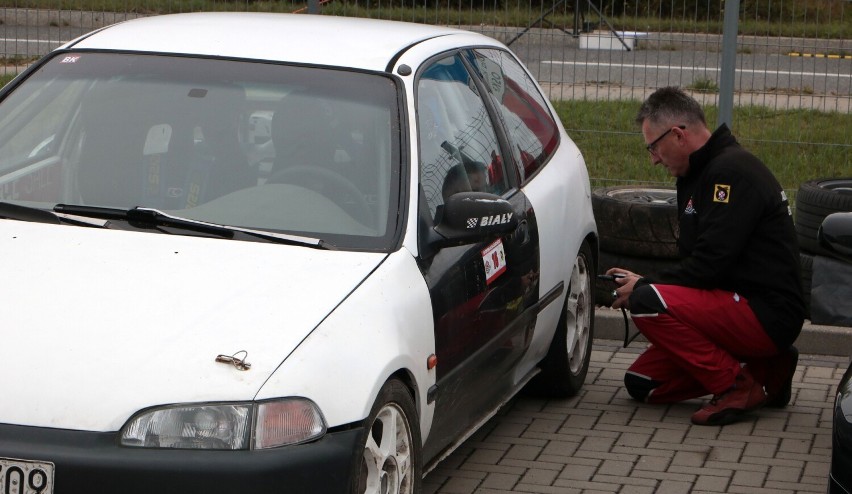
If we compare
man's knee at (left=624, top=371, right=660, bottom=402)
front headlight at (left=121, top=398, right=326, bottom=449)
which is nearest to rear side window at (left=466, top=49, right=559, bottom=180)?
man's knee at (left=624, top=371, right=660, bottom=402)

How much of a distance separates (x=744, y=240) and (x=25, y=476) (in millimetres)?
3416

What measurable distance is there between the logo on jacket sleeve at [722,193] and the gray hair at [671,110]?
0.33m

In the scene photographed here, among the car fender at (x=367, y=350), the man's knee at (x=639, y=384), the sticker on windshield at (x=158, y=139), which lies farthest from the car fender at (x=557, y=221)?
the sticker on windshield at (x=158, y=139)

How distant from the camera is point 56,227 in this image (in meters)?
4.32

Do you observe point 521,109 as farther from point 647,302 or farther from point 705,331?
point 705,331

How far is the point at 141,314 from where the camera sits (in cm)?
372

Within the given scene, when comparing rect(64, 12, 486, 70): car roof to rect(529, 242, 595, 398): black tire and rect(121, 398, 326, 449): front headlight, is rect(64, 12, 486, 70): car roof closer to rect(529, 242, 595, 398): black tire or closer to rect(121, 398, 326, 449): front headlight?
rect(529, 242, 595, 398): black tire

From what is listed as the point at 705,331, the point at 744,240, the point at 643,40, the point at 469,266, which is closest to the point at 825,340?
the point at 705,331

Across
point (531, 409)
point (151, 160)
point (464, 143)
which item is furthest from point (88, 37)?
point (531, 409)

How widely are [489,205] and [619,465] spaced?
1.49 metres

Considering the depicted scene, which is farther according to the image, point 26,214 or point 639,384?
point 639,384

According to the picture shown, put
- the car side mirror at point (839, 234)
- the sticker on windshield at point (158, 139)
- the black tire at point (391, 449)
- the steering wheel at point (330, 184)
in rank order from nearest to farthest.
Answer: the black tire at point (391, 449) < the steering wheel at point (330, 184) < the sticker on windshield at point (158, 139) < the car side mirror at point (839, 234)

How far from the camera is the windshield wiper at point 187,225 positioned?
4.27 m

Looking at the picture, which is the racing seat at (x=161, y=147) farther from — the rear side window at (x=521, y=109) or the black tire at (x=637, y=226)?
the black tire at (x=637, y=226)
